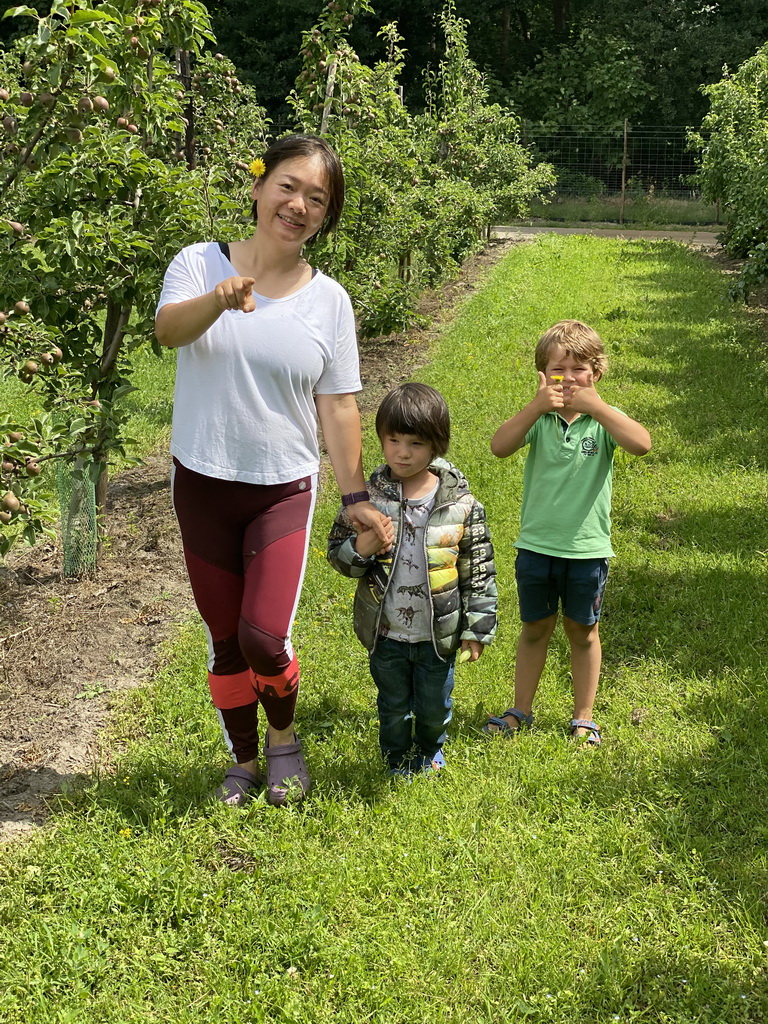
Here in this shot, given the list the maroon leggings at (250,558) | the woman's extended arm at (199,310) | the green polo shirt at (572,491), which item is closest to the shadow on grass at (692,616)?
the green polo shirt at (572,491)

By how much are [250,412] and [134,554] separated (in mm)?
2742

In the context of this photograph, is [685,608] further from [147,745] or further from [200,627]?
[147,745]

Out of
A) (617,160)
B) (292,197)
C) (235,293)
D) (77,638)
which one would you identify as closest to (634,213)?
(617,160)

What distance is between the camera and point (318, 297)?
2.68 meters

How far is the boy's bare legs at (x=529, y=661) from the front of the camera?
3.43 m

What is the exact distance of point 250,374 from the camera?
2.60 meters

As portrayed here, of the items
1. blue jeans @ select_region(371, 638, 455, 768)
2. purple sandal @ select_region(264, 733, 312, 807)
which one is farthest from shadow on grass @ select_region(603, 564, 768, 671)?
purple sandal @ select_region(264, 733, 312, 807)

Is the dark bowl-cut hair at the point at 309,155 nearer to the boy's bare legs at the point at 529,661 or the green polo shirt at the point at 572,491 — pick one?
the green polo shirt at the point at 572,491

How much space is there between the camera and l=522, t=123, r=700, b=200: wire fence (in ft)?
95.7

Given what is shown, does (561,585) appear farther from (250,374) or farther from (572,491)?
(250,374)

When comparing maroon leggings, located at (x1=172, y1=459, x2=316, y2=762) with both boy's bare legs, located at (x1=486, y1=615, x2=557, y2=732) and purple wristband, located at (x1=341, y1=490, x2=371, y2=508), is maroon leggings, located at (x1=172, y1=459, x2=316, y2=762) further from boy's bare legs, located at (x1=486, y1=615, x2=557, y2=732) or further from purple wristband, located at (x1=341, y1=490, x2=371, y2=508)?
boy's bare legs, located at (x1=486, y1=615, x2=557, y2=732)

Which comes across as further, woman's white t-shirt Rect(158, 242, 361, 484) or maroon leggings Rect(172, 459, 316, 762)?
maroon leggings Rect(172, 459, 316, 762)

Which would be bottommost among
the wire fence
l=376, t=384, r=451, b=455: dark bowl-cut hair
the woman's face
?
l=376, t=384, r=451, b=455: dark bowl-cut hair

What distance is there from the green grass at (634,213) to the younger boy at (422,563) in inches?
931
